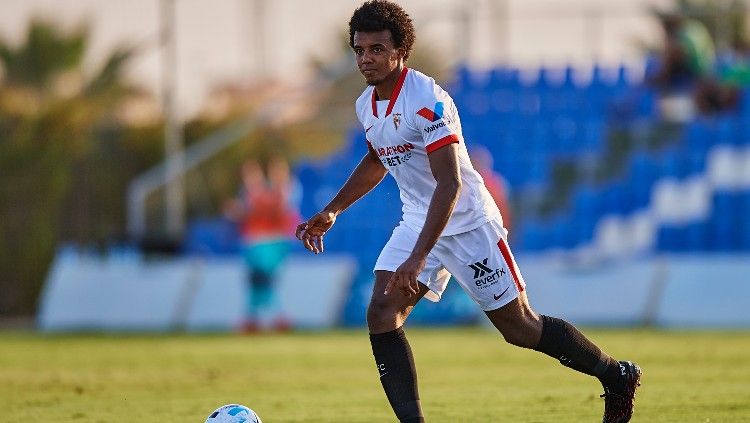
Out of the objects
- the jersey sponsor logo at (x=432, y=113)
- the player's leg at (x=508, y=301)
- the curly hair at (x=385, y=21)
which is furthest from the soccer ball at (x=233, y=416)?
the curly hair at (x=385, y=21)

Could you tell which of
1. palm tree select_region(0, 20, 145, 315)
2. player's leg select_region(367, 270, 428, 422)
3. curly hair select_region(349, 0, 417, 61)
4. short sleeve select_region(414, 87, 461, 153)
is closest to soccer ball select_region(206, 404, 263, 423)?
player's leg select_region(367, 270, 428, 422)

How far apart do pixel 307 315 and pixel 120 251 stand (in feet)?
13.7

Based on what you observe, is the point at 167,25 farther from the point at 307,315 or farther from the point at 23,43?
the point at 307,315

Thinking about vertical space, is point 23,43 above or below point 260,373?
above

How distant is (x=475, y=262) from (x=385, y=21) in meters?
1.40

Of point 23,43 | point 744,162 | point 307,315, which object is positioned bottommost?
point 307,315

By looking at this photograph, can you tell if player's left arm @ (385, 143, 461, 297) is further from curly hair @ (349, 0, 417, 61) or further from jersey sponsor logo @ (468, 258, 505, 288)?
curly hair @ (349, 0, 417, 61)

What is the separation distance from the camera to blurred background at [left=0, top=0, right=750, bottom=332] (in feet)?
75.9

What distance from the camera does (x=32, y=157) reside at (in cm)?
2928

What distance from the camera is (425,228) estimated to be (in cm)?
841

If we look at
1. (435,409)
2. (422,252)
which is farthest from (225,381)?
(422,252)

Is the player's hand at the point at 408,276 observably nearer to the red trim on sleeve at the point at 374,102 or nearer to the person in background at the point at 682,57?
the red trim on sleeve at the point at 374,102

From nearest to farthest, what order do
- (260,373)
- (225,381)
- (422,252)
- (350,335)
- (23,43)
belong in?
(422,252)
(225,381)
(260,373)
(350,335)
(23,43)

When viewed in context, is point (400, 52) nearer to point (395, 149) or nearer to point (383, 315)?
point (395, 149)
